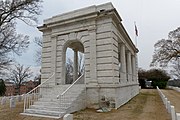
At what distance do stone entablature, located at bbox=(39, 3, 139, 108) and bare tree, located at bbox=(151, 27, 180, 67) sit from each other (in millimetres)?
14460

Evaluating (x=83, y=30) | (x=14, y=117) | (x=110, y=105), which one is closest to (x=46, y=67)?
(x=83, y=30)

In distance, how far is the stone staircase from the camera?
29.1 feet

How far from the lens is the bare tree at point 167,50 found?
2459 centimetres

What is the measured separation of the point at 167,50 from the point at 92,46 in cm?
1803

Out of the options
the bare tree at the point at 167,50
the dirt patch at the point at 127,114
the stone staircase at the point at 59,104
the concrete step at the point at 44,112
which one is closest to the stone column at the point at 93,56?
the stone staircase at the point at 59,104

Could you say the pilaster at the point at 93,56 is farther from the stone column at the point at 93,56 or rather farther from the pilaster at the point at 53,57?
the pilaster at the point at 53,57

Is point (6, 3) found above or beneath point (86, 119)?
above

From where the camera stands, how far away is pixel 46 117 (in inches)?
335

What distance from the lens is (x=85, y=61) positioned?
11.9m

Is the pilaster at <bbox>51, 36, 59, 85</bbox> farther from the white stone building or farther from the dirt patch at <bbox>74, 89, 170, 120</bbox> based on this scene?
the dirt patch at <bbox>74, 89, 170, 120</bbox>

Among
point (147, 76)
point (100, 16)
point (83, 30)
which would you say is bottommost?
point (147, 76)

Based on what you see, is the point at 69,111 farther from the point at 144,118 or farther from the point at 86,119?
the point at 144,118

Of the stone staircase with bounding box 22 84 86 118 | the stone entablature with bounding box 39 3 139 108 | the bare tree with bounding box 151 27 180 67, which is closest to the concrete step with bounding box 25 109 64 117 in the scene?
the stone staircase with bounding box 22 84 86 118

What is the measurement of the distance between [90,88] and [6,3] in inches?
464
